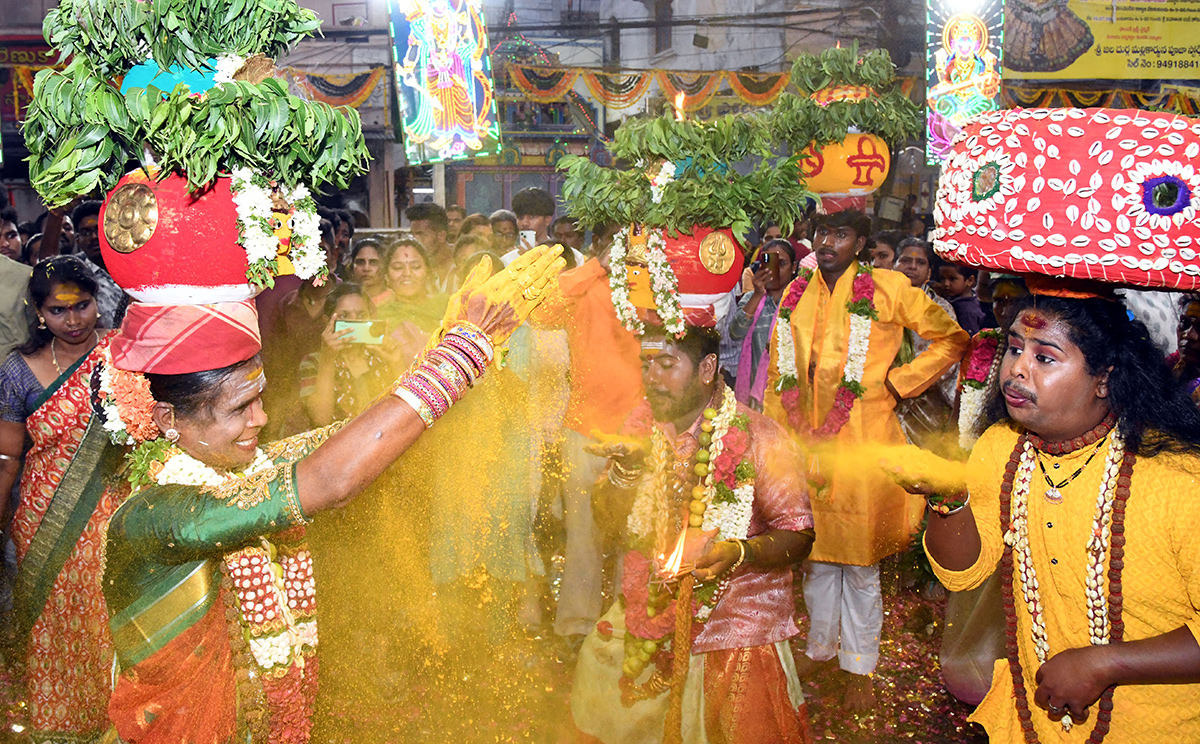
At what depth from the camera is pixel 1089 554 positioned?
8.42ft

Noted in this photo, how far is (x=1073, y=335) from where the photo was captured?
2.54 meters

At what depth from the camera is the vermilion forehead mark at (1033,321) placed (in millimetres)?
2572

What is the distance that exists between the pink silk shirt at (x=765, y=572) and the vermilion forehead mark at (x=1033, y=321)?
148cm

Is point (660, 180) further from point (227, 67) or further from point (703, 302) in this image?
point (227, 67)

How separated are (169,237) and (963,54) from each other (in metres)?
13.7

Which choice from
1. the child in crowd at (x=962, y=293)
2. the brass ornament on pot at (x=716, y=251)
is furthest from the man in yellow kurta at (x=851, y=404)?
the child in crowd at (x=962, y=293)

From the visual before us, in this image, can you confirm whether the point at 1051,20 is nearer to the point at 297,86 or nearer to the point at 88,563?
the point at 297,86

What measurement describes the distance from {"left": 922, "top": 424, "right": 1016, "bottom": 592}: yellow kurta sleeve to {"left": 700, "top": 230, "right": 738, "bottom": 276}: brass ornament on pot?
5.38 ft

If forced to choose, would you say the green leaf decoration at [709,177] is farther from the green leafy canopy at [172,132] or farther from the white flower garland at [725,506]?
the green leafy canopy at [172,132]

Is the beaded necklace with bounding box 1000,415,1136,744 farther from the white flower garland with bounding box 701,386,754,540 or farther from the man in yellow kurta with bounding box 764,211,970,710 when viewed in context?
the man in yellow kurta with bounding box 764,211,970,710

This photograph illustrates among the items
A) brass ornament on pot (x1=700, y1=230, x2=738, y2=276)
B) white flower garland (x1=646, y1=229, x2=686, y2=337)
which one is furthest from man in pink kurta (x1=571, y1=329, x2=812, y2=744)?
brass ornament on pot (x1=700, y1=230, x2=738, y2=276)

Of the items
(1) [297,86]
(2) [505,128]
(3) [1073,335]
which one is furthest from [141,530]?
(2) [505,128]

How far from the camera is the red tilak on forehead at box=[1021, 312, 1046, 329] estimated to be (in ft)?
8.44

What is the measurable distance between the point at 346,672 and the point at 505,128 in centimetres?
2136
